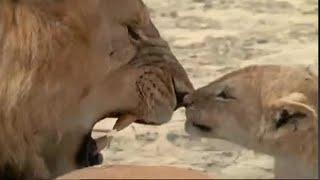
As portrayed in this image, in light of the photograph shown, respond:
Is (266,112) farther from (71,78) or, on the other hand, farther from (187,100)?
(71,78)

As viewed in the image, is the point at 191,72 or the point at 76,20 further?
the point at 191,72

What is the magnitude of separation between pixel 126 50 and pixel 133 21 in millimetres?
75

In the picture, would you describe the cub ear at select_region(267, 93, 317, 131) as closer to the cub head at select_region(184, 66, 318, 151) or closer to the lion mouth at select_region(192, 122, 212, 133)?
the cub head at select_region(184, 66, 318, 151)

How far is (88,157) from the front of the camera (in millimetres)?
3062

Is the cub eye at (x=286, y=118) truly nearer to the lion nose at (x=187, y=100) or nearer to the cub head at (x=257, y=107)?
the cub head at (x=257, y=107)

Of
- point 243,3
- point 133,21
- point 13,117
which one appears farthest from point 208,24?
point 13,117

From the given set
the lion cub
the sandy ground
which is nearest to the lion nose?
the lion cub

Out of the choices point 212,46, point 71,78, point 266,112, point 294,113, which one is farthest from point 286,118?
point 212,46

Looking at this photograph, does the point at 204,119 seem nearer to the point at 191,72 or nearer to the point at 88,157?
the point at 88,157

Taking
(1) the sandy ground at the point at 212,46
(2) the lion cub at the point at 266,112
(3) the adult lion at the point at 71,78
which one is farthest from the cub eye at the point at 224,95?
(1) the sandy ground at the point at 212,46

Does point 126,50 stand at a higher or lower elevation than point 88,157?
higher

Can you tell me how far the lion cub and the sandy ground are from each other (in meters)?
0.23

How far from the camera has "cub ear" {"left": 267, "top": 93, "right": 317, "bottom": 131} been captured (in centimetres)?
260

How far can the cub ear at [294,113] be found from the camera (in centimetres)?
260
